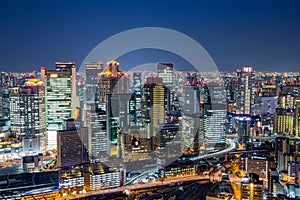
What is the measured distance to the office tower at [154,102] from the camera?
20.3 ft

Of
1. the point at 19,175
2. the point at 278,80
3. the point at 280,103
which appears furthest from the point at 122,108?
the point at 278,80

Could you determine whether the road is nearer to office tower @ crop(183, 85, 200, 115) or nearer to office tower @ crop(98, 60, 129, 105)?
office tower @ crop(183, 85, 200, 115)

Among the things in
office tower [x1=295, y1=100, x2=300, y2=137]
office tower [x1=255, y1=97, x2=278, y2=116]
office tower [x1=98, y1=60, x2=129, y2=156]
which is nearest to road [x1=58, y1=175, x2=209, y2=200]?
office tower [x1=98, y1=60, x2=129, y2=156]

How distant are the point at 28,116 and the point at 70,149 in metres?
1.66

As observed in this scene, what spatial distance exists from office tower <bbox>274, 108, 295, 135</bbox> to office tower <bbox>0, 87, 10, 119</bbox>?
5.22 meters

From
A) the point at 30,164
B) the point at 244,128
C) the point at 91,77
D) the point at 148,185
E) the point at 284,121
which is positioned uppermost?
the point at 91,77

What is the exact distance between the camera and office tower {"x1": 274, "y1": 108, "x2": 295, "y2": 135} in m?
7.01

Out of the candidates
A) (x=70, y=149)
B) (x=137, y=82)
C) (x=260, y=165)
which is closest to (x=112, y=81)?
(x=137, y=82)

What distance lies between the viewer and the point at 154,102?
6582mm

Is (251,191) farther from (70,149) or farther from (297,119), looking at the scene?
(297,119)

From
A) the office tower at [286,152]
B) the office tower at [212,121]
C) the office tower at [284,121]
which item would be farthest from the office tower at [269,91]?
the office tower at [286,152]

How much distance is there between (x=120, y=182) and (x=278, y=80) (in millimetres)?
6962

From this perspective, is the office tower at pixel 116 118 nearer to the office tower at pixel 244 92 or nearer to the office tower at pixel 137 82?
the office tower at pixel 137 82

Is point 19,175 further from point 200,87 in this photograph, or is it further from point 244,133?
point 244,133
